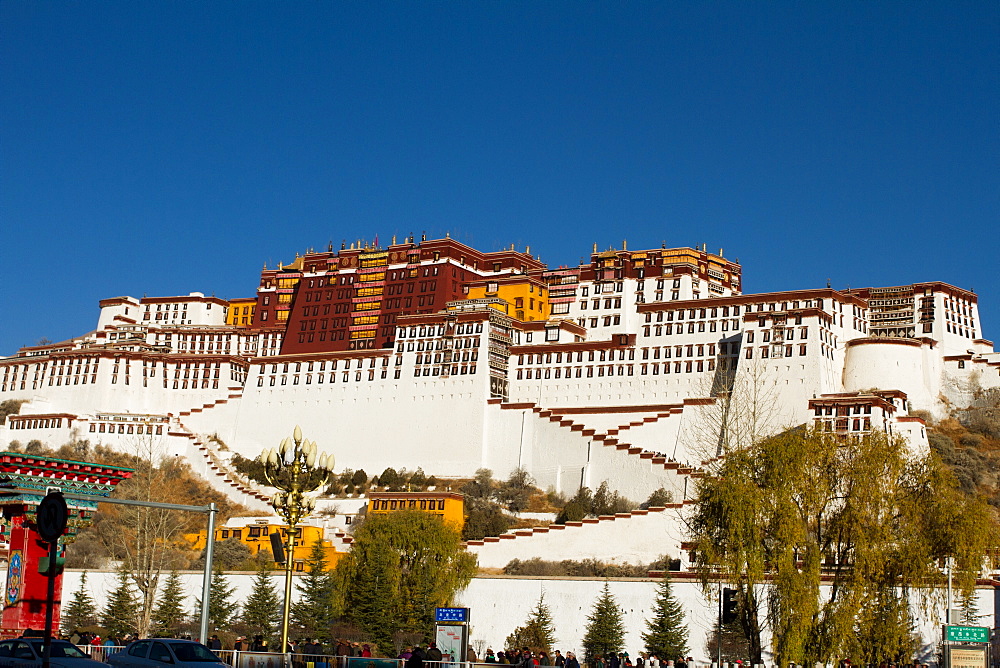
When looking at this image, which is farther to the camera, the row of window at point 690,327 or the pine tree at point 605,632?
the row of window at point 690,327

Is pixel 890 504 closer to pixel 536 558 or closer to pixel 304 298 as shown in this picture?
pixel 536 558

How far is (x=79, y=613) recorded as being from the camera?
190 ft

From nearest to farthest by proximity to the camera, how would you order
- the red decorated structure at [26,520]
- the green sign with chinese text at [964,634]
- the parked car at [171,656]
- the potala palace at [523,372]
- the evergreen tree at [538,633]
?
the parked car at [171,656] → the green sign with chinese text at [964,634] → the red decorated structure at [26,520] → the evergreen tree at [538,633] → the potala palace at [523,372]

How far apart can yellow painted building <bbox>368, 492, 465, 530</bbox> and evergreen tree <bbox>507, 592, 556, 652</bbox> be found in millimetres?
24550

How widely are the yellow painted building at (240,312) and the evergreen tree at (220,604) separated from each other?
227 ft

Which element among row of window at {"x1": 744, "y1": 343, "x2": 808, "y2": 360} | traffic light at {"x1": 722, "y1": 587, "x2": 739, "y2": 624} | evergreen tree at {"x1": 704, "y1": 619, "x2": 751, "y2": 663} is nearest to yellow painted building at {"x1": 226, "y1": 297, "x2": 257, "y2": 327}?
row of window at {"x1": 744, "y1": 343, "x2": 808, "y2": 360}

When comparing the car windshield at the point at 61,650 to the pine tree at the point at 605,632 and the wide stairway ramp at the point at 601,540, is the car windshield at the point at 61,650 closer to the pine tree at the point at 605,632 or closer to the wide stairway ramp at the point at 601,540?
the pine tree at the point at 605,632

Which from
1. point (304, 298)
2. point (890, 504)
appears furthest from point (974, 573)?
point (304, 298)

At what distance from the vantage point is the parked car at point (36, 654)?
72.0ft

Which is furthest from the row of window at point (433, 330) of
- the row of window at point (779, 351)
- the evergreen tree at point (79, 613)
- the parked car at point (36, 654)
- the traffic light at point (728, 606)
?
the parked car at point (36, 654)

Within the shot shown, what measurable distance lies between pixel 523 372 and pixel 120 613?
1717 inches

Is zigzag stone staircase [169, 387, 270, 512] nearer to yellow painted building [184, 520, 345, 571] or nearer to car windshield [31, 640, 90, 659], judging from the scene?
yellow painted building [184, 520, 345, 571]

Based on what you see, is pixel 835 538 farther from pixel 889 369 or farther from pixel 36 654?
pixel 889 369

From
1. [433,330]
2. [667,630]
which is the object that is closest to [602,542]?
[667,630]
